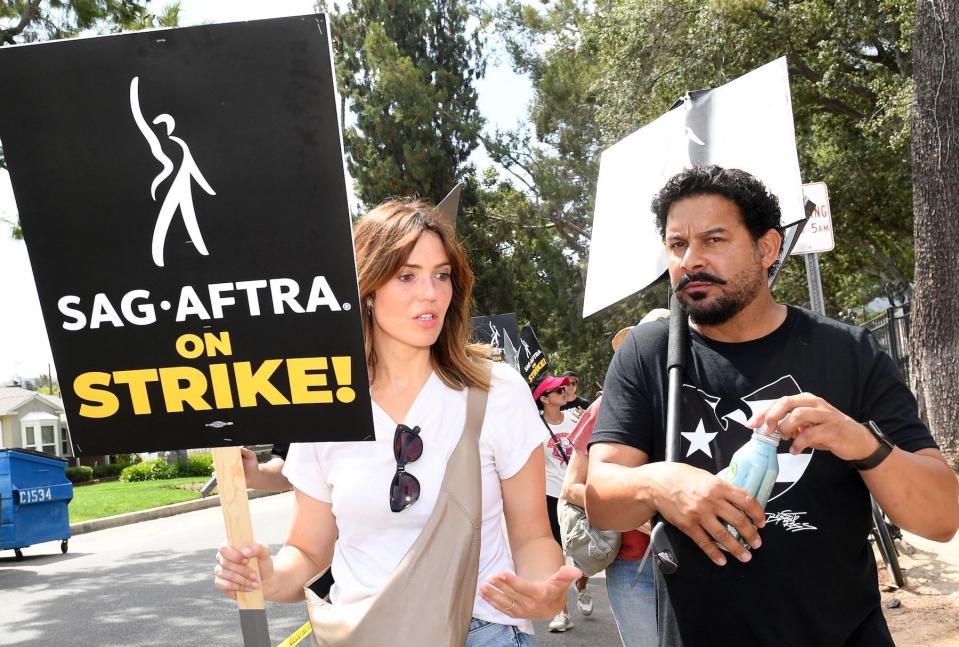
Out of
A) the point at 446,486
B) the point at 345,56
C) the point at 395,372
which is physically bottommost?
the point at 446,486

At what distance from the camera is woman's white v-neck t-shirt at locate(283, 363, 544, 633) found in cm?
260

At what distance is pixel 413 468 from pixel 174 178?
3.09ft

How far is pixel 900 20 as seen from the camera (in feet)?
50.7

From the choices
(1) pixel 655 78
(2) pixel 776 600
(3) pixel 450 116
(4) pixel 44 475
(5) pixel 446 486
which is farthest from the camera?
(3) pixel 450 116

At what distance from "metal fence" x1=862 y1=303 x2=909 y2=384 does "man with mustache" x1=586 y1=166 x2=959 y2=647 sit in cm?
1272

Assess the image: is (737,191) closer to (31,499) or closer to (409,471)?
(409,471)

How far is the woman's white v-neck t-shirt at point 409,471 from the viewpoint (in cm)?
260

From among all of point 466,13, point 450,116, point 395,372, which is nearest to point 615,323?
point 450,116

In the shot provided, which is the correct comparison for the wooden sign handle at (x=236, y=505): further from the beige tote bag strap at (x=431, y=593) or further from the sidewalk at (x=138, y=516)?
the sidewalk at (x=138, y=516)

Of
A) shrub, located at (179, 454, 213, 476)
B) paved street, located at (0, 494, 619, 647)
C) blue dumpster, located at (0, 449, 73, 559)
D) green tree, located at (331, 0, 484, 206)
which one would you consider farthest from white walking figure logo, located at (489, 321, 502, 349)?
shrub, located at (179, 454, 213, 476)

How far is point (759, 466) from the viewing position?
2.20 meters

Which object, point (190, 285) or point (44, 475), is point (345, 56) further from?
point (190, 285)

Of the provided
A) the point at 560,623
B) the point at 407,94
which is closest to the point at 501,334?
the point at 560,623

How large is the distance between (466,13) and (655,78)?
1562 cm
